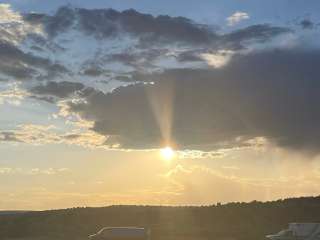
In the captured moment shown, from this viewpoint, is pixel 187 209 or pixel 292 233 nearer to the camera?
pixel 292 233

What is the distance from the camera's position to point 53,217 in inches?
5276

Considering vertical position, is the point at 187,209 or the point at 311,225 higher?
the point at 187,209

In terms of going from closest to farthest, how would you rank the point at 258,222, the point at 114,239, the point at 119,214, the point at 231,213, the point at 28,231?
the point at 114,239 < the point at 28,231 < the point at 258,222 < the point at 231,213 < the point at 119,214

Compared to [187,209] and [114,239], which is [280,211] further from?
[114,239]

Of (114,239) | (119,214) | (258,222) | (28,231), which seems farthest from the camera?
(119,214)

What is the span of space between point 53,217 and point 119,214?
48.5 feet

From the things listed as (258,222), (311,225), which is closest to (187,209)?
(258,222)

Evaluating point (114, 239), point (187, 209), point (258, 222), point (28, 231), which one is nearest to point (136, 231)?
point (114, 239)

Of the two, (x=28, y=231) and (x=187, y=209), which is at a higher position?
(x=187, y=209)

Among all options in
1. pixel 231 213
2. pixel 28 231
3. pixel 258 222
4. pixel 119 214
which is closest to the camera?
pixel 28 231

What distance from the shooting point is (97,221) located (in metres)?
131

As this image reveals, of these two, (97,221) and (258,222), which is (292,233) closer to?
(258,222)

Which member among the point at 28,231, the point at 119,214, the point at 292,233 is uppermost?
the point at 119,214

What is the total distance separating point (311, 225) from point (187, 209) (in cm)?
7878
